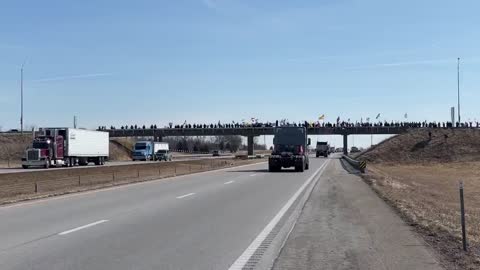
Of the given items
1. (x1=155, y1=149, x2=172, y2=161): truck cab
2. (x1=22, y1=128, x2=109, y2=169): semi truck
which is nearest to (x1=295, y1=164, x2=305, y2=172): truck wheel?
(x1=22, y1=128, x2=109, y2=169): semi truck

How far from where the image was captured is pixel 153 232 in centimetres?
1288

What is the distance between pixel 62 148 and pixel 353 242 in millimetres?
56475

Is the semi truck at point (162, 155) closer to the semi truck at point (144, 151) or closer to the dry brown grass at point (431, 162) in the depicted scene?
the semi truck at point (144, 151)

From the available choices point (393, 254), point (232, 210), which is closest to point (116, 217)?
point (232, 210)

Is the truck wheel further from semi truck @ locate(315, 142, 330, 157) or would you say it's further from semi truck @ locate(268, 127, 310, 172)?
semi truck @ locate(315, 142, 330, 157)

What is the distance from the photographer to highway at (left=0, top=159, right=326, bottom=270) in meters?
9.56

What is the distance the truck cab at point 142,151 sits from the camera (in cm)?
9450

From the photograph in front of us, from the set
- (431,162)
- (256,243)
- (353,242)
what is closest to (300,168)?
(353,242)

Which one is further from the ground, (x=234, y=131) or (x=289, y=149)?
(x=234, y=131)

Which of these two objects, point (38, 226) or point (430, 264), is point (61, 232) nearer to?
point (38, 226)

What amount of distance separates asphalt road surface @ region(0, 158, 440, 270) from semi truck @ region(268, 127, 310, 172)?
2637 cm

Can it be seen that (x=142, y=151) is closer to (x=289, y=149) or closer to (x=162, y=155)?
(x=162, y=155)

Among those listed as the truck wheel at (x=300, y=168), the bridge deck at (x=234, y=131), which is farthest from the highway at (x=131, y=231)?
the bridge deck at (x=234, y=131)

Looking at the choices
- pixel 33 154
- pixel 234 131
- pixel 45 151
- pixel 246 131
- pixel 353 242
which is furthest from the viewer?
pixel 234 131
